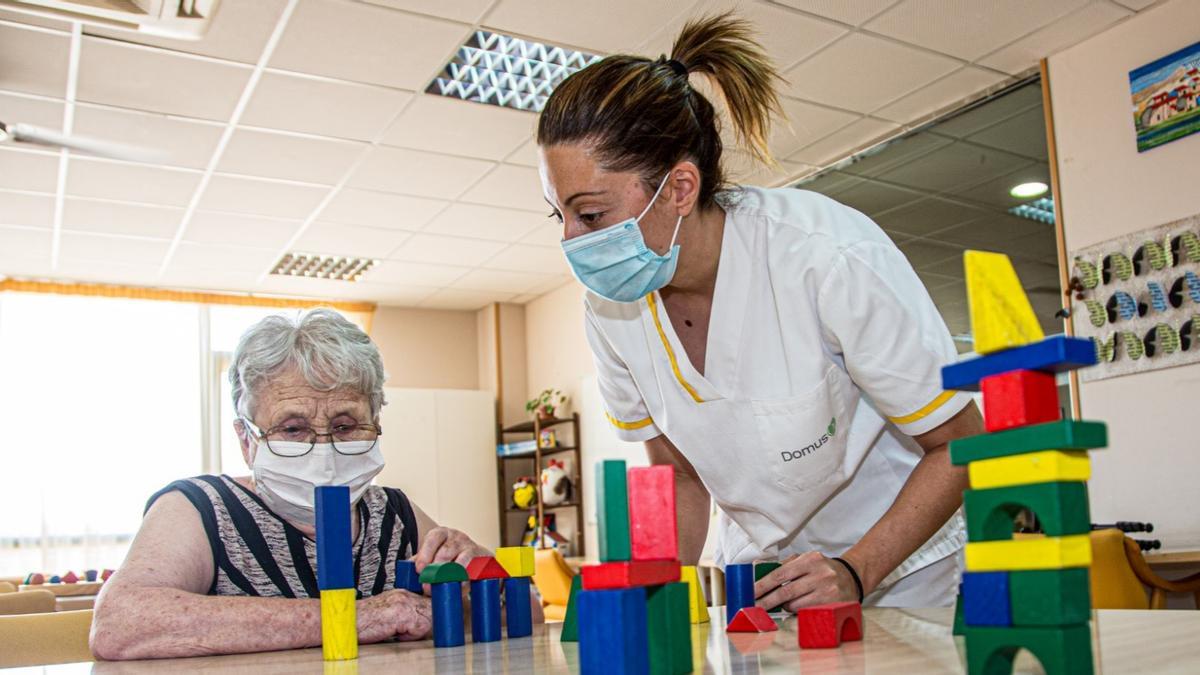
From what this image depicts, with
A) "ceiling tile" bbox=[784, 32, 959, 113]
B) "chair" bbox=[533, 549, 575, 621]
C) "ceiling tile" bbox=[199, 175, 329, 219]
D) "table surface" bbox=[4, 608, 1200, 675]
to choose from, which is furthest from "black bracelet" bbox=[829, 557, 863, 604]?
"chair" bbox=[533, 549, 575, 621]

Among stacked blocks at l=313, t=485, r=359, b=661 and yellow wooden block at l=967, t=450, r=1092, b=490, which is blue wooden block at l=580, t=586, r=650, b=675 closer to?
yellow wooden block at l=967, t=450, r=1092, b=490

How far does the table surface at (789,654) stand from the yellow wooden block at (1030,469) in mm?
186

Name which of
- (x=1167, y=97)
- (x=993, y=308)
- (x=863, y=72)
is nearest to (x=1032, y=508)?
(x=993, y=308)

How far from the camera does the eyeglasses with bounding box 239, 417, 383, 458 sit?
158 centimetres

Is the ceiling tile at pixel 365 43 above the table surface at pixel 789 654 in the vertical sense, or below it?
above

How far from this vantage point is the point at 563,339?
7820 millimetres

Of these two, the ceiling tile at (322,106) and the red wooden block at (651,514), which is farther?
the ceiling tile at (322,106)

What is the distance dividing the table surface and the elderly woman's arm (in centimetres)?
3

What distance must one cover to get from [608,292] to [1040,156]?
141 inches

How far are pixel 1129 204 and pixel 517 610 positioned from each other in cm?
363

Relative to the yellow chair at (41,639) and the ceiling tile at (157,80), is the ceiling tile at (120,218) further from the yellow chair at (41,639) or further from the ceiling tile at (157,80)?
the yellow chair at (41,639)

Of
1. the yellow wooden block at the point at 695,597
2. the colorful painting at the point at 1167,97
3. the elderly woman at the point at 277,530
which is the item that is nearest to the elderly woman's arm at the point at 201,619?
the elderly woman at the point at 277,530

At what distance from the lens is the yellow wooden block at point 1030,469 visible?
0.56 m

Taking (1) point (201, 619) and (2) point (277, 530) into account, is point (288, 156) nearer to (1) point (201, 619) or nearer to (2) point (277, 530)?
(2) point (277, 530)
